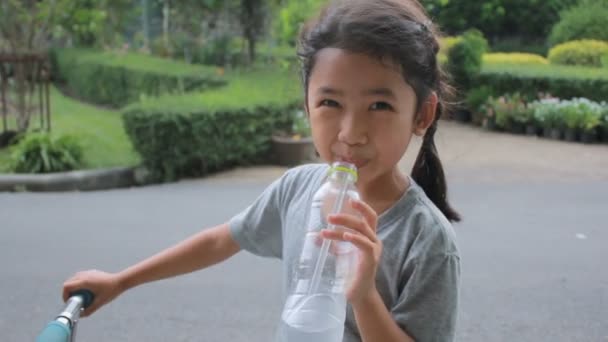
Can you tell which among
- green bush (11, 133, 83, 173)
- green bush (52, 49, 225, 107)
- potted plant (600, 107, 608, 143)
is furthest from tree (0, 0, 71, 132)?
potted plant (600, 107, 608, 143)

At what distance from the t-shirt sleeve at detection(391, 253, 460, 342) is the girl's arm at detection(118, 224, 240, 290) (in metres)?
0.56

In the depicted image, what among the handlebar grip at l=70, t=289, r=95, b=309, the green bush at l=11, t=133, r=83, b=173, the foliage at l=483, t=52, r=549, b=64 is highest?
the handlebar grip at l=70, t=289, r=95, b=309

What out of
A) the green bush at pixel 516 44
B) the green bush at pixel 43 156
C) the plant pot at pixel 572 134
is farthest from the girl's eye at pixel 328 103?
the green bush at pixel 516 44

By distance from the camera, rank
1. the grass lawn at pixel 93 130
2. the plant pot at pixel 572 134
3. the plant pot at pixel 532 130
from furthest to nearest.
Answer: the plant pot at pixel 532 130
the plant pot at pixel 572 134
the grass lawn at pixel 93 130

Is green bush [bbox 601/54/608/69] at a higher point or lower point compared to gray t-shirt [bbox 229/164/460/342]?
lower

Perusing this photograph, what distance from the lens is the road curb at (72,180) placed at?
8.20 meters

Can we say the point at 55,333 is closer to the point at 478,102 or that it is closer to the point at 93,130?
the point at 93,130

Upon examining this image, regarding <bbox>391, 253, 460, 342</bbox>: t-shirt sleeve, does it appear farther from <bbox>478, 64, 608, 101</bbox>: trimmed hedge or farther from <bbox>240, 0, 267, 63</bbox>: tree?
<bbox>240, 0, 267, 63</bbox>: tree

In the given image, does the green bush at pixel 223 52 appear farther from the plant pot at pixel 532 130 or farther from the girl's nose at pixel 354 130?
the girl's nose at pixel 354 130

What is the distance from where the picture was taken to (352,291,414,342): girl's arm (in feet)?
4.39

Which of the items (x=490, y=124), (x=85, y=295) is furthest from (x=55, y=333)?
(x=490, y=124)

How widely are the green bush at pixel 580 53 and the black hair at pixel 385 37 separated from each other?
1393cm

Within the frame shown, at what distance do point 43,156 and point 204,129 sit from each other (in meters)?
1.84

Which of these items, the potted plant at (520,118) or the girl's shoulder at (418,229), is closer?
the girl's shoulder at (418,229)
